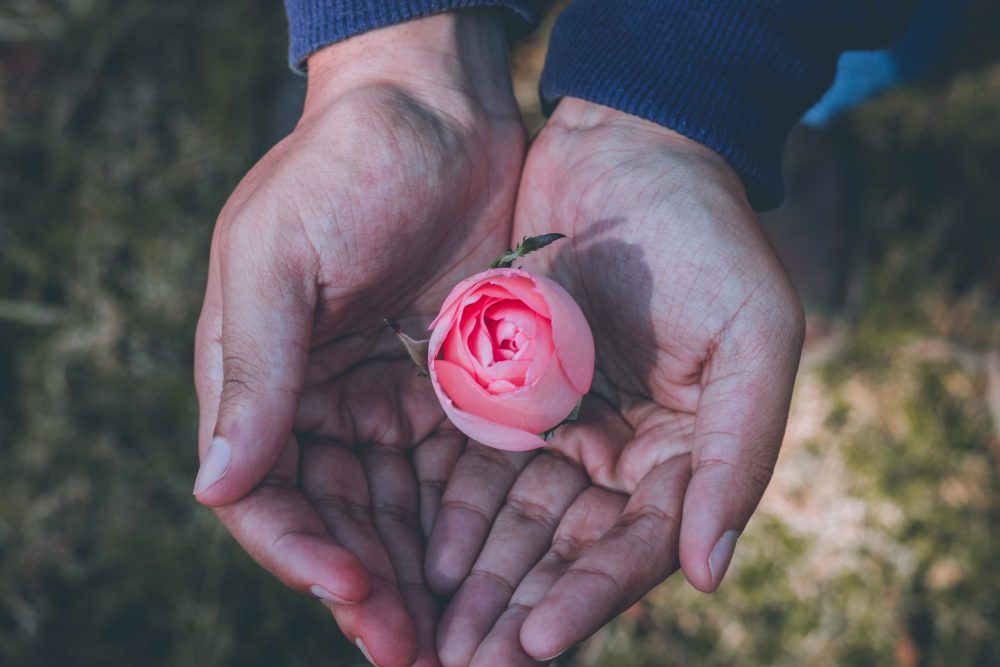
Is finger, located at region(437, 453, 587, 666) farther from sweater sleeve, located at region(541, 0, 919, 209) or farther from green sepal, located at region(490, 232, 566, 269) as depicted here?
sweater sleeve, located at region(541, 0, 919, 209)

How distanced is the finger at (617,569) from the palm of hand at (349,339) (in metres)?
0.27

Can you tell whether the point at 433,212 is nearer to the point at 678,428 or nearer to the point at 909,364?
the point at 678,428

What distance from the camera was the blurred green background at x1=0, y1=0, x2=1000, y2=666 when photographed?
9.17 feet

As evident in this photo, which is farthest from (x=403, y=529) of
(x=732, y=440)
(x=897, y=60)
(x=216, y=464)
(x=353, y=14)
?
(x=897, y=60)

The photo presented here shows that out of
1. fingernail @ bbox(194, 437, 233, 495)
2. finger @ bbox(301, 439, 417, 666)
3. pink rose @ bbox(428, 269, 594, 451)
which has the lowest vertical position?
finger @ bbox(301, 439, 417, 666)

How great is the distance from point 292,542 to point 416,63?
4.13 ft

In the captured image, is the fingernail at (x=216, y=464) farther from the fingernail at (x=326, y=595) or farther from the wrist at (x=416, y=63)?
the wrist at (x=416, y=63)

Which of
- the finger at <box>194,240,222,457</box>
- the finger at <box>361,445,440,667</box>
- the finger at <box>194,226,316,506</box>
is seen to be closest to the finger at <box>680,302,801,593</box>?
the finger at <box>361,445,440,667</box>

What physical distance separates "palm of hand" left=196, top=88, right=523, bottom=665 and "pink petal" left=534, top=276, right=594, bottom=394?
0.46 metres

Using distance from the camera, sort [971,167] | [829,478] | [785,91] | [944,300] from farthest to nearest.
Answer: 1. [971,167]
2. [944,300]
3. [829,478]
4. [785,91]

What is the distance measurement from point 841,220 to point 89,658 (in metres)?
3.27

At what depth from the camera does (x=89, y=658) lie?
274 centimetres

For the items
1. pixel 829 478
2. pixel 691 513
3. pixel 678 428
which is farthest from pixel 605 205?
pixel 829 478

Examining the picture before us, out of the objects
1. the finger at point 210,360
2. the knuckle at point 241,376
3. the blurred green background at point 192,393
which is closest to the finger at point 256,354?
the knuckle at point 241,376
